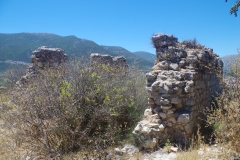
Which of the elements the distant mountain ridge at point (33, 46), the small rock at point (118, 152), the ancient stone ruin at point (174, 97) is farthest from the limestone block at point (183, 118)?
the distant mountain ridge at point (33, 46)

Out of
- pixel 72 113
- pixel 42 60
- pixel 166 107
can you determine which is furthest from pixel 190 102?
pixel 42 60

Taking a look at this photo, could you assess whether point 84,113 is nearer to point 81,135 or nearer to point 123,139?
point 81,135

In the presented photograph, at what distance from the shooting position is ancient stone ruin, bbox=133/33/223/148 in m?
4.48

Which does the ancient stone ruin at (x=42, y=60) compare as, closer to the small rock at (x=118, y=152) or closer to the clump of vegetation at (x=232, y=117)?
the small rock at (x=118, y=152)

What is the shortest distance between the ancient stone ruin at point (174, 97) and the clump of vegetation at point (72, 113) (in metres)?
0.86

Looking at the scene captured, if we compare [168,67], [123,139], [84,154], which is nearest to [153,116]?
[123,139]

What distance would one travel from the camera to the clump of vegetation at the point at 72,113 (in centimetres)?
419

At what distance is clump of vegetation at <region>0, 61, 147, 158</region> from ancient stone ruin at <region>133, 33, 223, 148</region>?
859 millimetres

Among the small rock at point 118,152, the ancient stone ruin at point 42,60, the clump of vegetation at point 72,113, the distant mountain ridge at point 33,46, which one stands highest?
the distant mountain ridge at point 33,46

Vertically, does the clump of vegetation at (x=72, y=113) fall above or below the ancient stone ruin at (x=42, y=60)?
below

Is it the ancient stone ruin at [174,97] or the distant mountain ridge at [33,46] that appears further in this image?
the distant mountain ridge at [33,46]

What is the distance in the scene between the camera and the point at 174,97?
15.2ft

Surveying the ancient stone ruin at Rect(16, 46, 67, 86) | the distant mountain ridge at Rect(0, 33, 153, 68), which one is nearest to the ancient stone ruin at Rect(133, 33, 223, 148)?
the ancient stone ruin at Rect(16, 46, 67, 86)

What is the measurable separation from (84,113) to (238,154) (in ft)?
11.1
